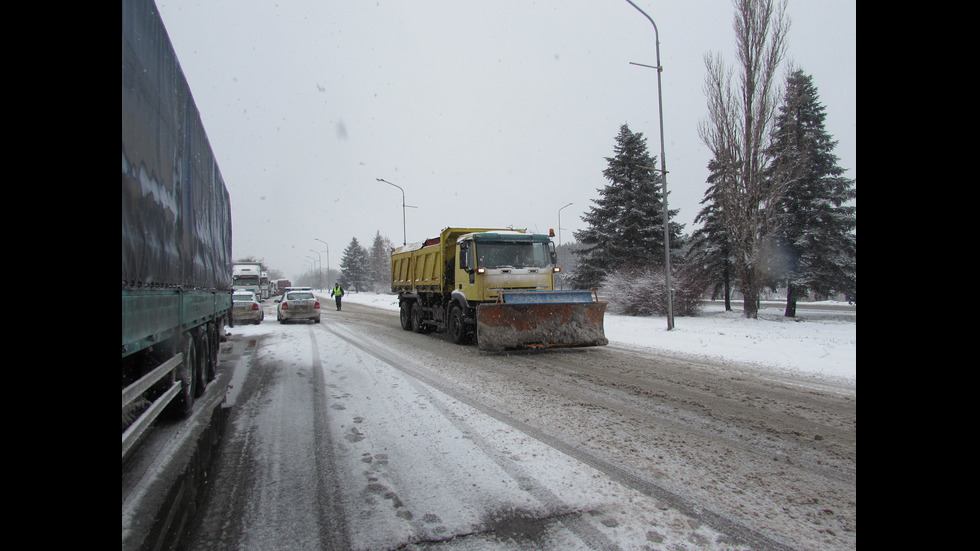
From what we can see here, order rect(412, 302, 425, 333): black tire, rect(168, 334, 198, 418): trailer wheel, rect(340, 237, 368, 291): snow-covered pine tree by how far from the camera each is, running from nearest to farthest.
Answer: rect(168, 334, 198, 418): trailer wheel → rect(412, 302, 425, 333): black tire → rect(340, 237, 368, 291): snow-covered pine tree

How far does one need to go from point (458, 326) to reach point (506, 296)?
7.94ft

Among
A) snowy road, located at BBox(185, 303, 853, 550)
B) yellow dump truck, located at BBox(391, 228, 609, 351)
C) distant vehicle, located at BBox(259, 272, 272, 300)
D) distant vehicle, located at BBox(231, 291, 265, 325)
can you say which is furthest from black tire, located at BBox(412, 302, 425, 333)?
distant vehicle, located at BBox(259, 272, 272, 300)

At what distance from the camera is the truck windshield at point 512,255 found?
12398 millimetres

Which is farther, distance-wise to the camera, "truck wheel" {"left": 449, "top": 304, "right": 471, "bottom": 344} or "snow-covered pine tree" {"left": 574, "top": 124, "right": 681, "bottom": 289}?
"snow-covered pine tree" {"left": 574, "top": 124, "right": 681, "bottom": 289}

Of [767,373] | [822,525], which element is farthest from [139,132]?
[767,373]

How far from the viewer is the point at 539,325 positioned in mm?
11562

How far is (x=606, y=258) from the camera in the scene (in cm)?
2927

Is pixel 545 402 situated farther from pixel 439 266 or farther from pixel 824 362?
pixel 439 266

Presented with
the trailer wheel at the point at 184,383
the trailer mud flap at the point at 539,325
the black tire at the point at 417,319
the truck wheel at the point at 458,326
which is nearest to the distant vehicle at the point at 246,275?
the black tire at the point at 417,319

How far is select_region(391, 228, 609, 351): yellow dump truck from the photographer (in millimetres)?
11352

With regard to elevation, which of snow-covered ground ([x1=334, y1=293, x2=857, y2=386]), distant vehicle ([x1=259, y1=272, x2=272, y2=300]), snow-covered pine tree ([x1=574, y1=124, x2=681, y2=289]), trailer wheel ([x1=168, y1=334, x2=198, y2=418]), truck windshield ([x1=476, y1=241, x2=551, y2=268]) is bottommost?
snow-covered ground ([x1=334, y1=293, x2=857, y2=386])

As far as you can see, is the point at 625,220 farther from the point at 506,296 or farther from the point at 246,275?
the point at 246,275

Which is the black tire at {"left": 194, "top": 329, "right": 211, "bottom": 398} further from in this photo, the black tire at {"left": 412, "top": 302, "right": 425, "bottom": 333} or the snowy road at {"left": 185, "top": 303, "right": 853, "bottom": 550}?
the black tire at {"left": 412, "top": 302, "right": 425, "bottom": 333}
